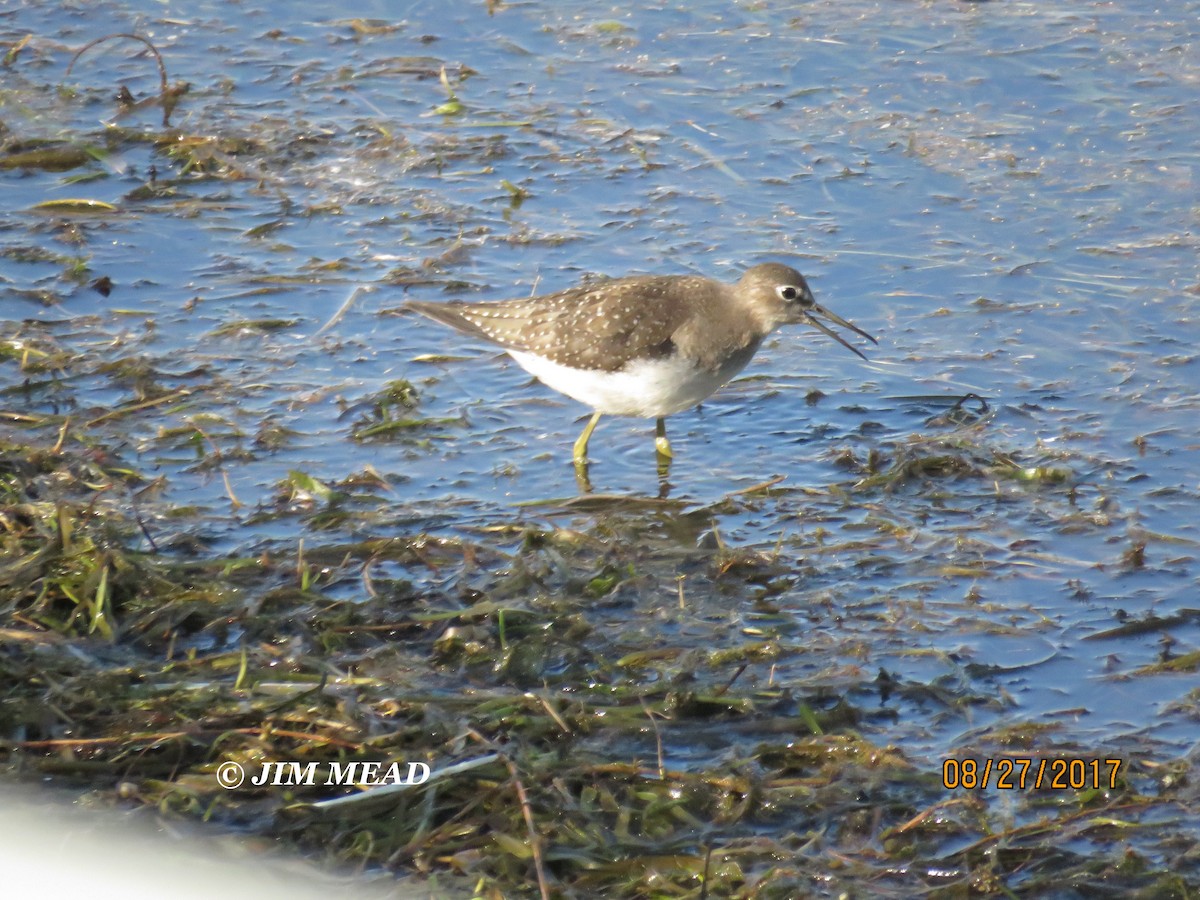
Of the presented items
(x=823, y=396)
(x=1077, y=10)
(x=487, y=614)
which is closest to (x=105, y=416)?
(x=487, y=614)

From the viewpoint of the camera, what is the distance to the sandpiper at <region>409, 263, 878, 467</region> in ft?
22.6

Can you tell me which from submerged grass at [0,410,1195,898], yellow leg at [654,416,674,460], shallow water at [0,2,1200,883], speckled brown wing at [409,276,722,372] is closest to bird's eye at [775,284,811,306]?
speckled brown wing at [409,276,722,372]

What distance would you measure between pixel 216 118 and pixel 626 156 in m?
2.80

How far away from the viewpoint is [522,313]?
7.24m

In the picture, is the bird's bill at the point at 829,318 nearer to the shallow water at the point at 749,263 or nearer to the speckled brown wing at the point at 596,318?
the shallow water at the point at 749,263

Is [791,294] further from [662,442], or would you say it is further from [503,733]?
[503,733]

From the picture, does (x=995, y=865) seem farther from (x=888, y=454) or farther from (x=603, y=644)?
(x=888, y=454)

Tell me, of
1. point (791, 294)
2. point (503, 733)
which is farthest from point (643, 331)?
point (503, 733)

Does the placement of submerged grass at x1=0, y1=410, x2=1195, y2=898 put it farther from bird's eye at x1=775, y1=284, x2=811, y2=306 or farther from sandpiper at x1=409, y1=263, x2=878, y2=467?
bird's eye at x1=775, y1=284, x2=811, y2=306
